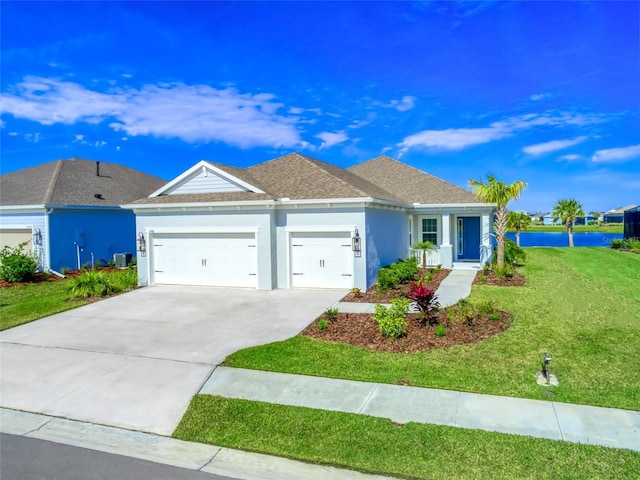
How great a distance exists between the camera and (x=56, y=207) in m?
19.3

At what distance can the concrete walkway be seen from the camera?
1220cm

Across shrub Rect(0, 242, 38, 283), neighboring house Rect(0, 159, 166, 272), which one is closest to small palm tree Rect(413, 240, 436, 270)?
neighboring house Rect(0, 159, 166, 272)

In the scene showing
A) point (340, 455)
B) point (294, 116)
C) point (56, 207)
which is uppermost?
point (294, 116)

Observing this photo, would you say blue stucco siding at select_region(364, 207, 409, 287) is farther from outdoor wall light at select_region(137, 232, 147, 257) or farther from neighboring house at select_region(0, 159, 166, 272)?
neighboring house at select_region(0, 159, 166, 272)

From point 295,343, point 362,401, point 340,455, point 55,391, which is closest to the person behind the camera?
point 340,455

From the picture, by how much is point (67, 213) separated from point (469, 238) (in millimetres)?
21786

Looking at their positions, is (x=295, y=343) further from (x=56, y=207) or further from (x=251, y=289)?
(x=56, y=207)

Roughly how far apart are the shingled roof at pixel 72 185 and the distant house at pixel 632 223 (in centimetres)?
3795

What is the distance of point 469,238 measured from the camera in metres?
24.9

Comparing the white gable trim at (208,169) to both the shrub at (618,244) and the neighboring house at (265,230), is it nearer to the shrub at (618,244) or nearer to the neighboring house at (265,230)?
the neighboring house at (265,230)

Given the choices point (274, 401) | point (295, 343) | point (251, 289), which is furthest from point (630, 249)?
point (274, 401)

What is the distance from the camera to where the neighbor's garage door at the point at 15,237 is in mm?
19922

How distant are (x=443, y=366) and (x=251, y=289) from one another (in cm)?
917

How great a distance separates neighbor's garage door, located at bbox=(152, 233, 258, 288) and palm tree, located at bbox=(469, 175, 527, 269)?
10973 millimetres
